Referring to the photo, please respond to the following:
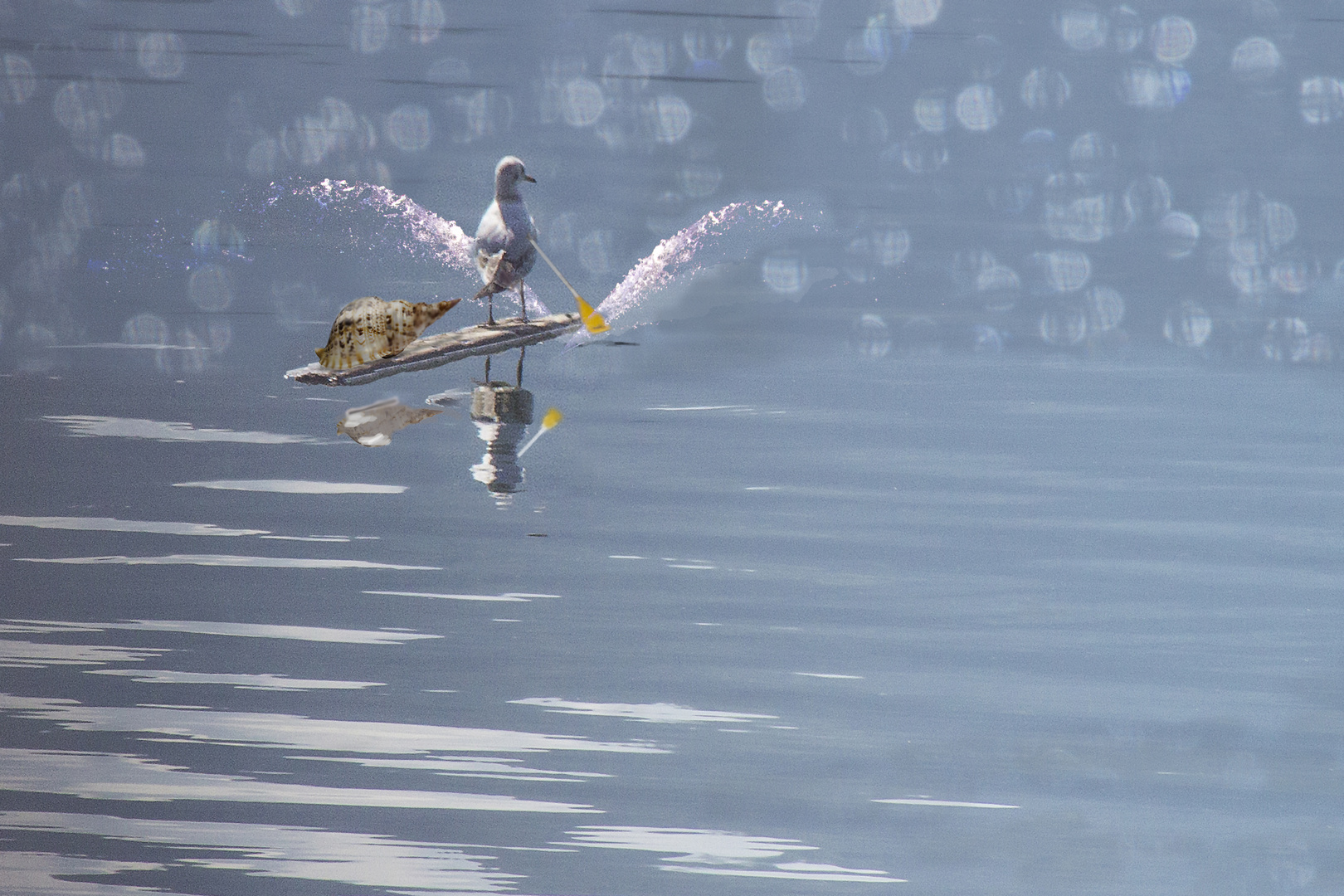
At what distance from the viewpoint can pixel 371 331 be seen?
6648mm

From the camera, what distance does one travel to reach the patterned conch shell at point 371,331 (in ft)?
21.7

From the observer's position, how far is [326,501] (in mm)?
4855

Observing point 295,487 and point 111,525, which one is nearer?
point 111,525

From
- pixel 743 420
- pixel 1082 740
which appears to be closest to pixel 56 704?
pixel 1082 740

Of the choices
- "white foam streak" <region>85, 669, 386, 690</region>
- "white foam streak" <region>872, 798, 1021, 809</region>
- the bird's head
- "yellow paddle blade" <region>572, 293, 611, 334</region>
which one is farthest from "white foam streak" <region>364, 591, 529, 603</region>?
"yellow paddle blade" <region>572, 293, 611, 334</region>

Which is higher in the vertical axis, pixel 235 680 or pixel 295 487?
pixel 295 487

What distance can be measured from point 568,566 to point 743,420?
1861 mm

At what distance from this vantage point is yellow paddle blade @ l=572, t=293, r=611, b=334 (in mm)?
7641

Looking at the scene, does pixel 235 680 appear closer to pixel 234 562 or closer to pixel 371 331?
pixel 234 562

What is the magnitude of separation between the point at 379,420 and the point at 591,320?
207 cm

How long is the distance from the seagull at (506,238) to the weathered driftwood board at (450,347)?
0.15 meters

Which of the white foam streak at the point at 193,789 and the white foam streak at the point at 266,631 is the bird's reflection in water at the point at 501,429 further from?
the white foam streak at the point at 193,789

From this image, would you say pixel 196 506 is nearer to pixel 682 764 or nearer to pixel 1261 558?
pixel 682 764

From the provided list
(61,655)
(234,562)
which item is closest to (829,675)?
(234,562)
